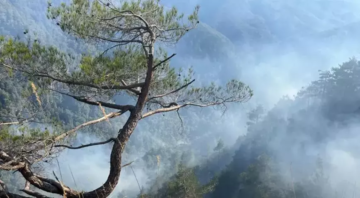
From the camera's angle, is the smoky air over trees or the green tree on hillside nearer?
the green tree on hillside

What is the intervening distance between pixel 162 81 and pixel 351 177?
20008 mm

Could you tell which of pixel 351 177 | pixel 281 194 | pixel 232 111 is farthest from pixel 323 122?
pixel 232 111

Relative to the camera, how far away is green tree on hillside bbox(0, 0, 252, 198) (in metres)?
3.63

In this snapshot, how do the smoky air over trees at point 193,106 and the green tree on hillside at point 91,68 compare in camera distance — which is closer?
the green tree on hillside at point 91,68

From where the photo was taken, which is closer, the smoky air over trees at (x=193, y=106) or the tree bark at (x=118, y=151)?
the tree bark at (x=118, y=151)

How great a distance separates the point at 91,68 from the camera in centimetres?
391

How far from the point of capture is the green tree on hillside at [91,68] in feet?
11.9

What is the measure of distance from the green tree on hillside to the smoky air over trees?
0.02m

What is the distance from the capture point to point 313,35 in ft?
288

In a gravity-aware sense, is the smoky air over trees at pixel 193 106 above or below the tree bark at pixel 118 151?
above

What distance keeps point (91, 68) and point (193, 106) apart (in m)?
2.15

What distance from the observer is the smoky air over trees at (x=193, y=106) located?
396cm

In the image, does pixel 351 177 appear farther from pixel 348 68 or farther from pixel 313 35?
pixel 313 35

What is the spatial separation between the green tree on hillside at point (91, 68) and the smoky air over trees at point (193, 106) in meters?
0.02
